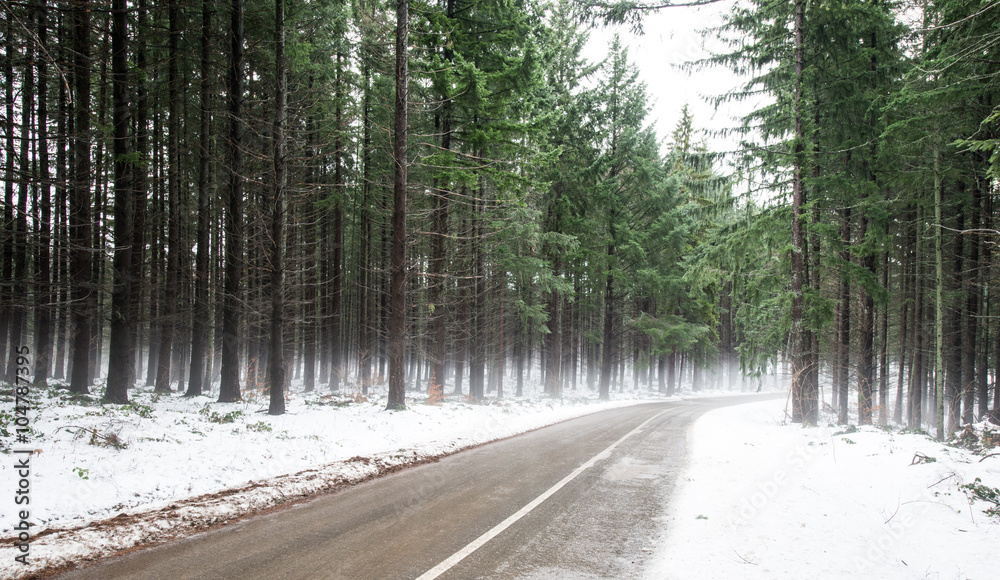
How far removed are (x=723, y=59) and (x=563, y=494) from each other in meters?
15.6

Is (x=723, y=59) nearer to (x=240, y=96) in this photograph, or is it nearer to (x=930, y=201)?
(x=930, y=201)

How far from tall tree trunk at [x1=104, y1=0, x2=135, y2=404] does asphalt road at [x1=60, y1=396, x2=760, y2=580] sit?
8492 mm

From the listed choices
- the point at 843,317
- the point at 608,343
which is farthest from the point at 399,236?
the point at 608,343

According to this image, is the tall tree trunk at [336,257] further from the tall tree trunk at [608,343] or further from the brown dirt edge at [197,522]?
the tall tree trunk at [608,343]

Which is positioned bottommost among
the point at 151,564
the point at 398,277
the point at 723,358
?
the point at 723,358

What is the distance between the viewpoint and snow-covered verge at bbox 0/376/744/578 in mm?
4414

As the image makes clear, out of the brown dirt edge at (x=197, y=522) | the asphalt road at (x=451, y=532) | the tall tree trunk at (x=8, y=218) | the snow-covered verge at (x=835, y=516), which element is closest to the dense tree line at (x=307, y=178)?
the tall tree trunk at (x=8, y=218)

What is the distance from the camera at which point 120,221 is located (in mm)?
10680

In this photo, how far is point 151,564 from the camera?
12.6ft

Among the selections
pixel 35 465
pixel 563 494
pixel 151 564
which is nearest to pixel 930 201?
pixel 563 494

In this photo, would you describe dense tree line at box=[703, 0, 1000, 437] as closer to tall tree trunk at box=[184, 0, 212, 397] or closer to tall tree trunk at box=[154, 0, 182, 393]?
tall tree trunk at box=[184, 0, 212, 397]

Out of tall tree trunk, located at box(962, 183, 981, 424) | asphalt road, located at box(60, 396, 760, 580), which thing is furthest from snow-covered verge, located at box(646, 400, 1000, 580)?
tall tree trunk, located at box(962, 183, 981, 424)

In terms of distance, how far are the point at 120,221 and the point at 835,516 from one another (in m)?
14.8

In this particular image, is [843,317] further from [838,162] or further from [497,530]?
[497,530]
